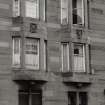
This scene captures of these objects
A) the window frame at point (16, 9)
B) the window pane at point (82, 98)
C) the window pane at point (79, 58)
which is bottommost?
the window pane at point (82, 98)

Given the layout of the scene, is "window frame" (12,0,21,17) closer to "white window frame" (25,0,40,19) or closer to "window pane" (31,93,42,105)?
"white window frame" (25,0,40,19)

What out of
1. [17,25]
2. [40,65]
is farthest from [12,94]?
[17,25]

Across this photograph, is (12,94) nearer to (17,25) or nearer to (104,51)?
(17,25)

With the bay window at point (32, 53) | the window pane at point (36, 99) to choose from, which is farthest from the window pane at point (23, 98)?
the bay window at point (32, 53)

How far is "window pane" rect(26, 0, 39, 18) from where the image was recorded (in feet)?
87.7

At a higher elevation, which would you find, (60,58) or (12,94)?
(60,58)

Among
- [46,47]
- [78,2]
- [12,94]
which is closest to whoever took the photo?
[12,94]

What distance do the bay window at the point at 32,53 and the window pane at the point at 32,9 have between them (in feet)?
5.75

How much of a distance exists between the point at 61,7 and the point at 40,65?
15.7 ft

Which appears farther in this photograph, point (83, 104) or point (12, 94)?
point (83, 104)

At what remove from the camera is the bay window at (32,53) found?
2614cm

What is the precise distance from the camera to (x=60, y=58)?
90.4 ft

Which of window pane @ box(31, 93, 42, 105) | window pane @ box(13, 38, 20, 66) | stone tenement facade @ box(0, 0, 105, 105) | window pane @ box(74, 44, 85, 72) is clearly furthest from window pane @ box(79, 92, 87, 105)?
window pane @ box(13, 38, 20, 66)

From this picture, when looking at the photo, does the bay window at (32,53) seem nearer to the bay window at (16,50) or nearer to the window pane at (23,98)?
the bay window at (16,50)
